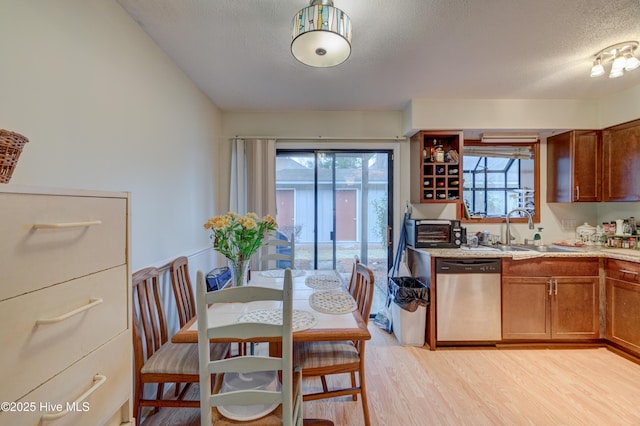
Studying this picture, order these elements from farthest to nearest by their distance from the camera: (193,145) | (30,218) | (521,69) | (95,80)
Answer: (193,145)
(521,69)
(95,80)
(30,218)

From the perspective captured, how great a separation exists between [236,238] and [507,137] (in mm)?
3158

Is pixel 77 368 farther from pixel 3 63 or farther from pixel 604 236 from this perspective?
pixel 604 236

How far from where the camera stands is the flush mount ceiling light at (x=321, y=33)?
53.4 inches

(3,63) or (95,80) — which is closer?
(3,63)

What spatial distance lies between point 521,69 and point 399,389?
107 inches

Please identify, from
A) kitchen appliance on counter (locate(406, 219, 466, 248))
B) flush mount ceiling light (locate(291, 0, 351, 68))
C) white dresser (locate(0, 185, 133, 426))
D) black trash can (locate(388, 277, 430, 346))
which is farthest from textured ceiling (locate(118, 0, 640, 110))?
black trash can (locate(388, 277, 430, 346))

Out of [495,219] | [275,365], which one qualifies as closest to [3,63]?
[275,365]

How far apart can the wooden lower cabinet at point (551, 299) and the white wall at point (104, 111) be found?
119 inches

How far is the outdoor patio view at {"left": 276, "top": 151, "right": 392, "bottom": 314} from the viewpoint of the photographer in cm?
339

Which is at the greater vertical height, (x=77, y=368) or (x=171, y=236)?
(x=171, y=236)

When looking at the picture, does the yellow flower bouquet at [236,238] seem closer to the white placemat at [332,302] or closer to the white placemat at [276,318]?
the white placemat at [276,318]

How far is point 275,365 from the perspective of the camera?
3.65 ft

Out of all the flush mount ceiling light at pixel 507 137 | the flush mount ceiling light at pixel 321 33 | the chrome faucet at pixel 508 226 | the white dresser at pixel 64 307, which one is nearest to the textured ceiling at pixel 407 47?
the flush mount ceiling light at pixel 321 33

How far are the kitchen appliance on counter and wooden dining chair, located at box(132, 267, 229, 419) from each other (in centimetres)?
210
